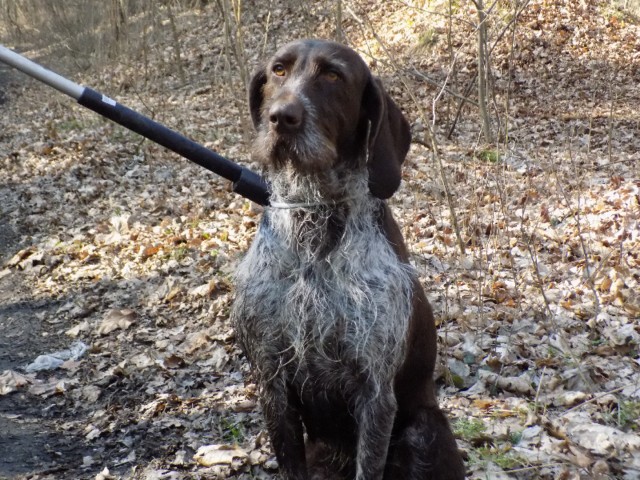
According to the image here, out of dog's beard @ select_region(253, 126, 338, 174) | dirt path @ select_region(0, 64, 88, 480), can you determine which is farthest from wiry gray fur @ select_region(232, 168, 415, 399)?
dirt path @ select_region(0, 64, 88, 480)

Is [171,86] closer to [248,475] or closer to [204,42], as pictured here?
[204,42]

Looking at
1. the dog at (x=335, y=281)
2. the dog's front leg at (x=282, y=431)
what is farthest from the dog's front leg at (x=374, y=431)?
the dog's front leg at (x=282, y=431)

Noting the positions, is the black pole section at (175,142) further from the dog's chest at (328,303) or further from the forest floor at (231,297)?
the forest floor at (231,297)

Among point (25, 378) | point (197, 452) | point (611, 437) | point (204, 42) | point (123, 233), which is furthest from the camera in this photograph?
point (204, 42)

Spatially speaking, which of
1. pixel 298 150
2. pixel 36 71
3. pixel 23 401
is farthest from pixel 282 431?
pixel 23 401

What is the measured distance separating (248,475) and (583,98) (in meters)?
11.1

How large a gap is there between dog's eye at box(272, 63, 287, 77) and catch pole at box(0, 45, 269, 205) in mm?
666

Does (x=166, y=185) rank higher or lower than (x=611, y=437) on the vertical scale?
higher

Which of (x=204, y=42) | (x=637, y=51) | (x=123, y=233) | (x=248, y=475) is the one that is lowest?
(x=248, y=475)

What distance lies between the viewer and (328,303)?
10.2 feet

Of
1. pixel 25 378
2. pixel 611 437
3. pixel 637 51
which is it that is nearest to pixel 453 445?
pixel 611 437

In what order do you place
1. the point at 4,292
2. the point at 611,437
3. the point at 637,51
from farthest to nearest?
the point at 637,51 < the point at 4,292 < the point at 611,437

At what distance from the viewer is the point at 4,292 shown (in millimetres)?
6844

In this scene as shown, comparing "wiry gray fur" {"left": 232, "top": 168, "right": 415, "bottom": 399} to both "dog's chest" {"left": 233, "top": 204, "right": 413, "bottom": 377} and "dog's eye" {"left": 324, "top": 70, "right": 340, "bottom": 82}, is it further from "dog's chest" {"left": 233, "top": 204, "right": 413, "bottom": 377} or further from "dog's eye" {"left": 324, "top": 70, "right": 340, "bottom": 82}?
"dog's eye" {"left": 324, "top": 70, "right": 340, "bottom": 82}
